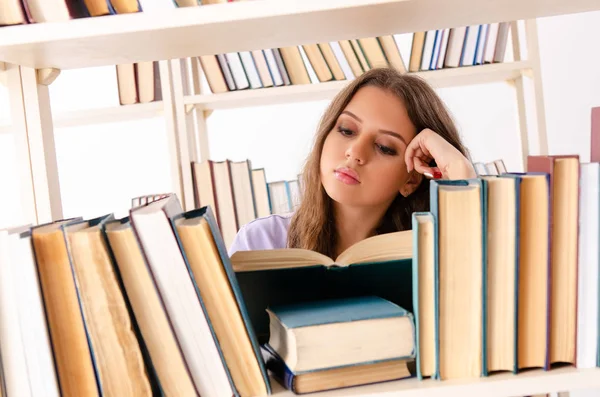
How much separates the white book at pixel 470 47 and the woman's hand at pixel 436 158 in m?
0.81

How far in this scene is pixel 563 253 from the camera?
2.01 feet

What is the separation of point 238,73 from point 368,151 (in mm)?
882

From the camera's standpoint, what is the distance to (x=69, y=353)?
0.60 metres

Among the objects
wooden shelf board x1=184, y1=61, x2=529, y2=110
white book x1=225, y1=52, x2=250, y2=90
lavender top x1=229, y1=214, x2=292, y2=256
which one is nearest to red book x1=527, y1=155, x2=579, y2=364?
lavender top x1=229, y1=214, x2=292, y2=256

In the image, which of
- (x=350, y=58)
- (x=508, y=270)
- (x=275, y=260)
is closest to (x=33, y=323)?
(x=275, y=260)

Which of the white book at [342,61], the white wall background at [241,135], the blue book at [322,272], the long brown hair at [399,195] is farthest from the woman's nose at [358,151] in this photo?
the white wall background at [241,135]

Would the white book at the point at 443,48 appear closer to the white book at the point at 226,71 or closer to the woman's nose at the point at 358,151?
the white book at the point at 226,71

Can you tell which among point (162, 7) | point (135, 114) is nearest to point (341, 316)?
point (162, 7)

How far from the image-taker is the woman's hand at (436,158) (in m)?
1.07

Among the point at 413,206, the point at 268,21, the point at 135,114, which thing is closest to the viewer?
the point at 268,21

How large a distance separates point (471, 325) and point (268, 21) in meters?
0.42

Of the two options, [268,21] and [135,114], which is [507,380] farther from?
[135,114]

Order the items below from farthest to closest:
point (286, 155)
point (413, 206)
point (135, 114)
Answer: point (286, 155), point (135, 114), point (413, 206)

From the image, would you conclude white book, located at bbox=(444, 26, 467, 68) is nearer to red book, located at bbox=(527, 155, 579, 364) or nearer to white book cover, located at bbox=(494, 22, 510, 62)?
white book cover, located at bbox=(494, 22, 510, 62)
